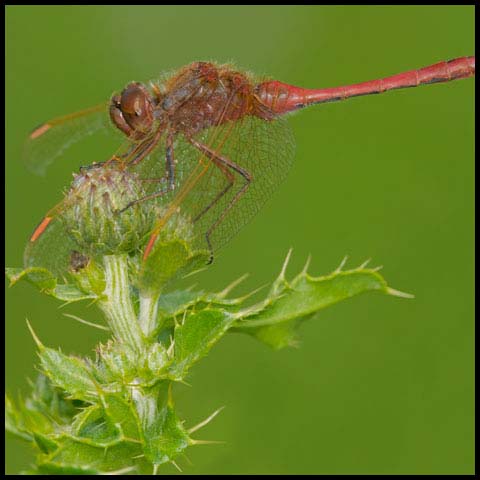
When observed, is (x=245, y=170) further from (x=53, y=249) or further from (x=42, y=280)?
(x=42, y=280)

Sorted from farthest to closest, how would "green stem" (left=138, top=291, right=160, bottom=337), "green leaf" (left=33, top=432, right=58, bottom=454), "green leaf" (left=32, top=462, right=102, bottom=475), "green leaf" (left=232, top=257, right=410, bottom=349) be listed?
1. "green stem" (left=138, top=291, right=160, bottom=337)
2. "green leaf" (left=232, top=257, right=410, bottom=349)
3. "green leaf" (left=33, top=432, right=58, bottom=454)
4. "green leaf" (left=32, top=462, right=102, bottom=475)

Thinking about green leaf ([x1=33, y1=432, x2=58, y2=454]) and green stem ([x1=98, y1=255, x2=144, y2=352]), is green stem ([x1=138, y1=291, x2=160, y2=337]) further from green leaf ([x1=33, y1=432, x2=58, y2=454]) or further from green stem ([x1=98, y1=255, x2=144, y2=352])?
green leaf ([x1=33, y1=432, x2=58, y2=454])

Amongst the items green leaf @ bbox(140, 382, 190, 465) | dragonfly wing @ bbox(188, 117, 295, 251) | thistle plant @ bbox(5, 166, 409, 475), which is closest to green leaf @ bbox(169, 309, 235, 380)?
thistle plant @ bbox(5, 166, 409, 475)

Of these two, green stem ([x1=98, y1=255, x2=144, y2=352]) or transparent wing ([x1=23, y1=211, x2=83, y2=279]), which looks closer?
green stem ([x1=98, y1=255, x2=144, y2=352])

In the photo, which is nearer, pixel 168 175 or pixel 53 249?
pixel 53 249

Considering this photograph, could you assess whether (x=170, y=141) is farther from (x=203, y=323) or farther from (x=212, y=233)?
(x=203, y=323)

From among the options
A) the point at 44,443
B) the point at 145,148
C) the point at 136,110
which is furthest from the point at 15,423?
the point at 136,110

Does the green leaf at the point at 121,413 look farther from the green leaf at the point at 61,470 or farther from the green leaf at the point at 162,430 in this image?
the green leaf at the point at 61,470

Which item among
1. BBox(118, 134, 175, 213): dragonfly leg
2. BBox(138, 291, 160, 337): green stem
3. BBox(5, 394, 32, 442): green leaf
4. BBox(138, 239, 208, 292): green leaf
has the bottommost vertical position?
BBox(5, 394, 32, 442): green leaf
